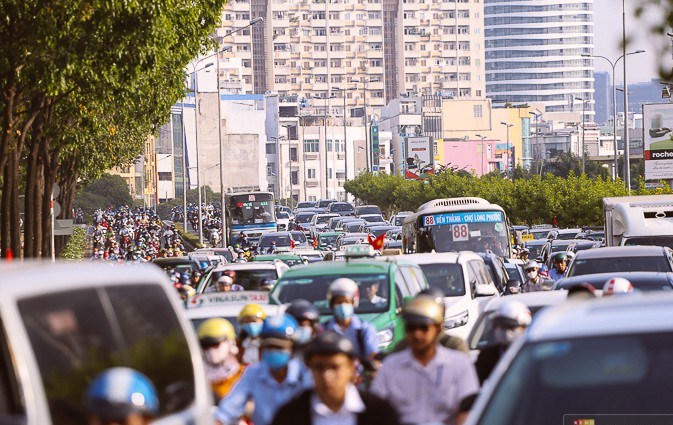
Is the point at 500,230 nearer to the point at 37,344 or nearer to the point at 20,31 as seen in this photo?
the point at 20,31

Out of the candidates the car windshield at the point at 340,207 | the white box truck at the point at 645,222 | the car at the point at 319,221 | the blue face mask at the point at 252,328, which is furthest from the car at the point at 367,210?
the blue face mask at the point at 252,328

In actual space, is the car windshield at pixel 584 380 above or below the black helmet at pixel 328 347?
below

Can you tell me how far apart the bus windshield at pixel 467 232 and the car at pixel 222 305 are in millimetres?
20590

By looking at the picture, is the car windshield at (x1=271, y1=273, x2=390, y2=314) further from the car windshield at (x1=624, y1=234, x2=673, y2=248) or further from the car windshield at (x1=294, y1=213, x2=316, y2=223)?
the car windshield at (x1=294, y1=213, x2=316, y2=223)

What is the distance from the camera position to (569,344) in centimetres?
637

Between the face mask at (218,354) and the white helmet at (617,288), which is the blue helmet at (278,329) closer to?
the face mask at (218,354)

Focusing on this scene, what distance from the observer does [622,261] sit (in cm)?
2073

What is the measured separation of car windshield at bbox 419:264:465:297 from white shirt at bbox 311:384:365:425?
1305 centimetres

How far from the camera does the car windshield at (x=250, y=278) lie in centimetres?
2284

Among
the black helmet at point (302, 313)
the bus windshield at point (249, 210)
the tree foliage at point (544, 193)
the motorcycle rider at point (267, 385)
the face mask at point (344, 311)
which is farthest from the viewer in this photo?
the bus windshield at point (249, 210)

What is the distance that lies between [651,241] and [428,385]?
22821mm

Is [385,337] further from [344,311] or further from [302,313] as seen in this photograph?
[302,313]

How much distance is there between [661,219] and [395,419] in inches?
958

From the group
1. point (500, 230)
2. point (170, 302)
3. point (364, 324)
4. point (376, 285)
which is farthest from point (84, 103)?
point (170, 302)
